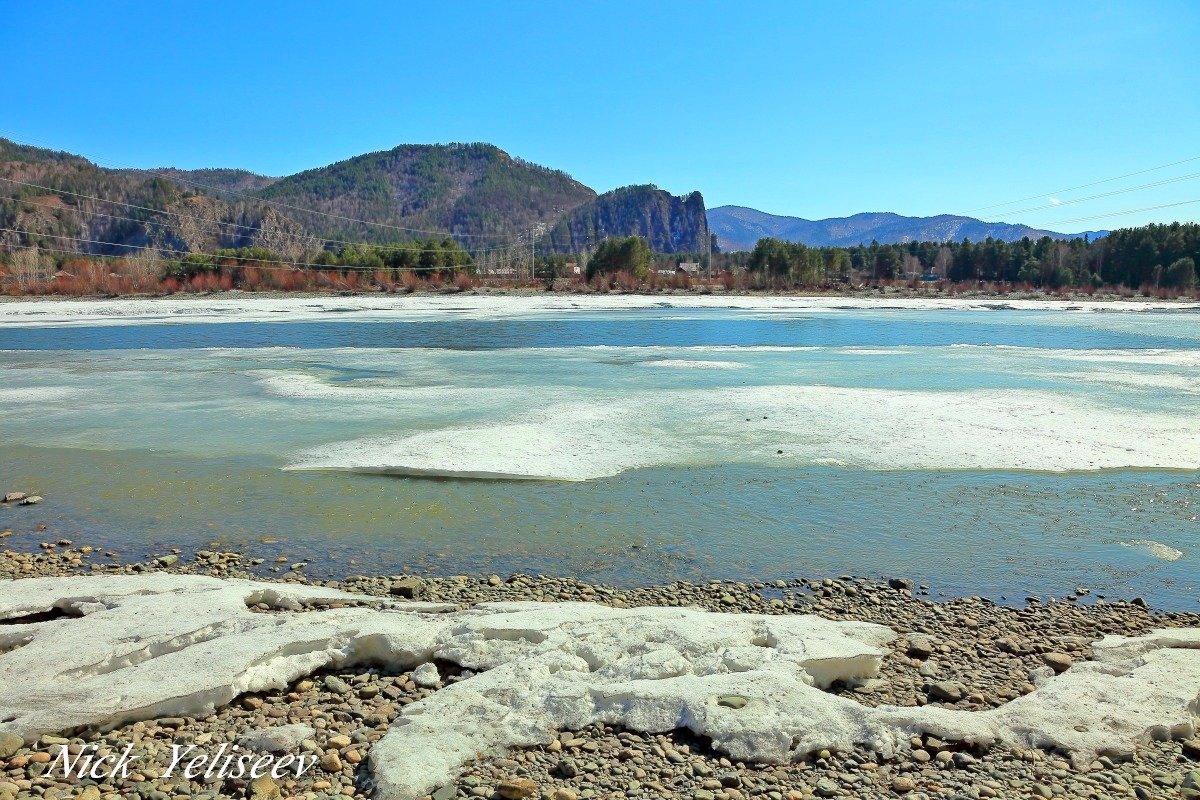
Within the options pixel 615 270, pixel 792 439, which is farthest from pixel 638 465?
pixel 615 270

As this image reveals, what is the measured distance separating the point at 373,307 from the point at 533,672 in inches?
1714

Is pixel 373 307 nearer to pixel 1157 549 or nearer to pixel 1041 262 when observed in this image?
pixel 1157 549

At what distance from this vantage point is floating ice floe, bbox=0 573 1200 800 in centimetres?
353

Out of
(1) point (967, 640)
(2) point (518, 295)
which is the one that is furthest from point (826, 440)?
(2) point (518, 295)

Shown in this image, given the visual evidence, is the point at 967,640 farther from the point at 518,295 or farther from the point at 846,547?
the point at 518,295

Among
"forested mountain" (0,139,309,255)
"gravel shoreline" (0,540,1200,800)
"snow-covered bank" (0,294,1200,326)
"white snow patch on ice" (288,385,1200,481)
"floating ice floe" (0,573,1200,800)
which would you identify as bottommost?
"gravel shoreline" (0,540,1200,800)

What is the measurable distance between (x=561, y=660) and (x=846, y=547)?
119 inches

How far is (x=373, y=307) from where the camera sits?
149 feet

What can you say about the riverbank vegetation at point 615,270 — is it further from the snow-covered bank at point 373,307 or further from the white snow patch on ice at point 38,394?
the white snow patch on ice at point 38,394

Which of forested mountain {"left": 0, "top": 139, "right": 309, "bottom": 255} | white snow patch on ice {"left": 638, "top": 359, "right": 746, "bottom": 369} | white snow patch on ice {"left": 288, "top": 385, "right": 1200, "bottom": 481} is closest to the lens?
white snow patch on ice {"left": 288, "top": 385, "right": 1200, "bottom": 481}

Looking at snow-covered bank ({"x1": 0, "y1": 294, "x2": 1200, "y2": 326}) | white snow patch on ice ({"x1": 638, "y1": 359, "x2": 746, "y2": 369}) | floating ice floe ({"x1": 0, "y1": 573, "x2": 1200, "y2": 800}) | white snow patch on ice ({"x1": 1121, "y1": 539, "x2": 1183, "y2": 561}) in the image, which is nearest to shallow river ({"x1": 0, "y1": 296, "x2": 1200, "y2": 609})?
white snow patch on ice ({"x1": 1121, "y1": 539, "x2": 1183, "y2": 561})

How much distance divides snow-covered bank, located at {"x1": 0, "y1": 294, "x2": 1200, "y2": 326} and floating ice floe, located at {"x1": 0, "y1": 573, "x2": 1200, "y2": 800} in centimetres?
3405

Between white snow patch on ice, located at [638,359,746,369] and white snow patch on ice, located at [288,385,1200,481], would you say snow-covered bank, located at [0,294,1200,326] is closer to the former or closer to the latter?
white snow patch on ice, located at [638,359,746,369]

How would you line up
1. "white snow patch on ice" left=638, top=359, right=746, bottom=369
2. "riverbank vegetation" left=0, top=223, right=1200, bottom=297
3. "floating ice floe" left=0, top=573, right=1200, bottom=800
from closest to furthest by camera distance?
"floating ice floe" left=0, top=573, right=1200, bottom=800 < "white snow patch on ice" left=638, top=359, right=746, bottom=369 < "riverbank vegetation" left=0, top=223, right=1200, bottom=297
